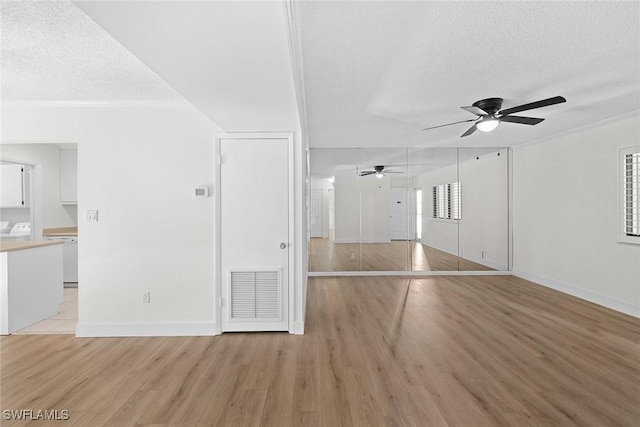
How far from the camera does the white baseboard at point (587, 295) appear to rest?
161 inches

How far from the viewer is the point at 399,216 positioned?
21.8 ft

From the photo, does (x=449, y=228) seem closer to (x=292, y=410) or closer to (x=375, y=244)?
(x=375, y=244)

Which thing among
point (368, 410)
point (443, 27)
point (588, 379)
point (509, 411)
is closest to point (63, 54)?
point (443, 27)

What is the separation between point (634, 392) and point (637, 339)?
1282mm

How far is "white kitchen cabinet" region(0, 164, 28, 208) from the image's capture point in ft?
17.1

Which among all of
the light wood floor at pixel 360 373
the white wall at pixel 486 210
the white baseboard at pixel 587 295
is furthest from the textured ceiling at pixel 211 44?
the white wall at pixel 486 210

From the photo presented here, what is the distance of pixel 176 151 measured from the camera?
3611mm

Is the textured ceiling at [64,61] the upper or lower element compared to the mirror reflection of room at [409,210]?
upper

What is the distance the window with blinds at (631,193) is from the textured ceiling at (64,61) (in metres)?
5.32

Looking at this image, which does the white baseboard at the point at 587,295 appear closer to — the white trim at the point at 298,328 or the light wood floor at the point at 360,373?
the light wood floor at the point at 360,373

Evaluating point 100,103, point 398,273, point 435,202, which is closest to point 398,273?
point 398,273

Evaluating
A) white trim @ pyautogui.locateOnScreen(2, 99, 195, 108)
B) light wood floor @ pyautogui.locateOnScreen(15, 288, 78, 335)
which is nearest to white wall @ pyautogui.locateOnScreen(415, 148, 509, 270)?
white trim @ pyautogui.locateOnScreen(2, 99, 195, 108)

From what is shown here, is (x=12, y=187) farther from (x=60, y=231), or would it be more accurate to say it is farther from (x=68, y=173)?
(x=60, y=231)

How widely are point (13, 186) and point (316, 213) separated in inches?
194
